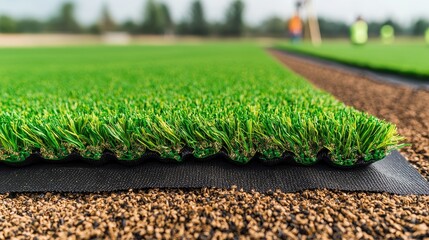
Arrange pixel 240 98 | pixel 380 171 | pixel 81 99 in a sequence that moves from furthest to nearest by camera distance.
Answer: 1. pixel 81 99
2. pixel 240 98
3. pixel 380 171

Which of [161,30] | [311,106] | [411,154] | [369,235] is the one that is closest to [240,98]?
[311,106]

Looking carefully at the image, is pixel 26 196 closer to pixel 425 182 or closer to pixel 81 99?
pixel 81 99

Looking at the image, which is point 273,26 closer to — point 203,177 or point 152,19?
point 152,19

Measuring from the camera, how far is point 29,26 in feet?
257

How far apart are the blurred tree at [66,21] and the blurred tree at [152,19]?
1598cm

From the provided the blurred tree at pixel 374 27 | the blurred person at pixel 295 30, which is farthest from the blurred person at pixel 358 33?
the blurred tree at pixel 374 27

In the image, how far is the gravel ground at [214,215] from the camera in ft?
7.11

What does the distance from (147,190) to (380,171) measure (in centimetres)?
204

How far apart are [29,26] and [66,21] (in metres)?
8.70

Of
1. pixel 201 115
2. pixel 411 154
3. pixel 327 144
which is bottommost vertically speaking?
pixel 411 154

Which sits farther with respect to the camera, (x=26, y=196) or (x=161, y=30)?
(x=161, y=30)

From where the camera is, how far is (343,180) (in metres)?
2.80

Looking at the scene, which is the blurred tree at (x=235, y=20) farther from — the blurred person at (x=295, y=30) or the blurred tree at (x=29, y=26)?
the blurred tree at (x=29, y=26)

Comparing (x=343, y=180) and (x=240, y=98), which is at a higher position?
(x=240, y=98)
